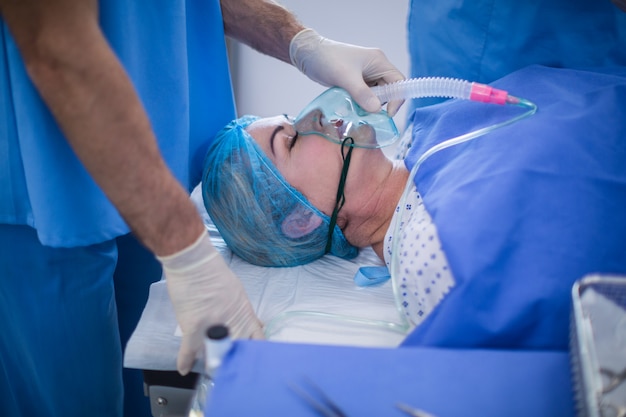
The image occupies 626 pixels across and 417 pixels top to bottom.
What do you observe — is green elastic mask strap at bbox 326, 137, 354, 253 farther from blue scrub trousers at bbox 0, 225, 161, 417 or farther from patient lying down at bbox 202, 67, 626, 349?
blue scrub trousers at bbox 0, 225, 161, 417

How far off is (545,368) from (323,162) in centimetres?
86

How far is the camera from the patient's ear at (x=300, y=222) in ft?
4.56

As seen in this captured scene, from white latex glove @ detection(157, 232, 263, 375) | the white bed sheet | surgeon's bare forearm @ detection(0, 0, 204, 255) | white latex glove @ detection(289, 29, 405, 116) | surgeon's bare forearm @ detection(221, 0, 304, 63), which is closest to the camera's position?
surgeon's bare forearm @ detection(0, 0, 204, 255)

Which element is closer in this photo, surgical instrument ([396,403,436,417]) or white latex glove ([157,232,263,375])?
surgical instrument ([396,403,436,417])

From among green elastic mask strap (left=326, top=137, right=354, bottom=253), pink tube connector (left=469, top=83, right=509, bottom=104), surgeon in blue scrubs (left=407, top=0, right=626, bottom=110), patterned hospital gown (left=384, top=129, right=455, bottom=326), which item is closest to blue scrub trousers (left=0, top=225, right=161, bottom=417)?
green elastic mask strap (left=326, top=137, right=354, bottom=253)

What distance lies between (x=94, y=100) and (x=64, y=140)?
31 cm

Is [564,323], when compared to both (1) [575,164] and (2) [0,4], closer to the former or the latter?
(1) [575,164]

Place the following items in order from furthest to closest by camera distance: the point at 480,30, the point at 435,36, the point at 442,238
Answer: the point at 435,36 → the point at 480,30 → the point at 442,238

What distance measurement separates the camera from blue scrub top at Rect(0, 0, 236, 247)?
0.98 m

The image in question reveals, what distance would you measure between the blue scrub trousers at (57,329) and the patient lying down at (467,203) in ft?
1.32

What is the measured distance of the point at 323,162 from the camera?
1415 mm

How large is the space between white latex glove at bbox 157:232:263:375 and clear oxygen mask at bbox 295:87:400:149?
1.96ft

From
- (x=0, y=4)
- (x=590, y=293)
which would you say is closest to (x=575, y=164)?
(x=590, y=293)

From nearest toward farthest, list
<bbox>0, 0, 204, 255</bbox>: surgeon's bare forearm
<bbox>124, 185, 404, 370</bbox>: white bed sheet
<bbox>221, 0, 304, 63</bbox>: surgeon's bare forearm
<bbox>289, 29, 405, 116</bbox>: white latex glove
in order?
<bbox>0, 0, 204, 255</bbox>: surgeon's bare forearm, <bbox>124, 185, 404, 370</bbox>: white bed sheet, <bbox>289, 29, 405, 116</bbox>: white latex glove, <bbox>221, 0, 304, 63</bbox>: surgeon's bare forearm
